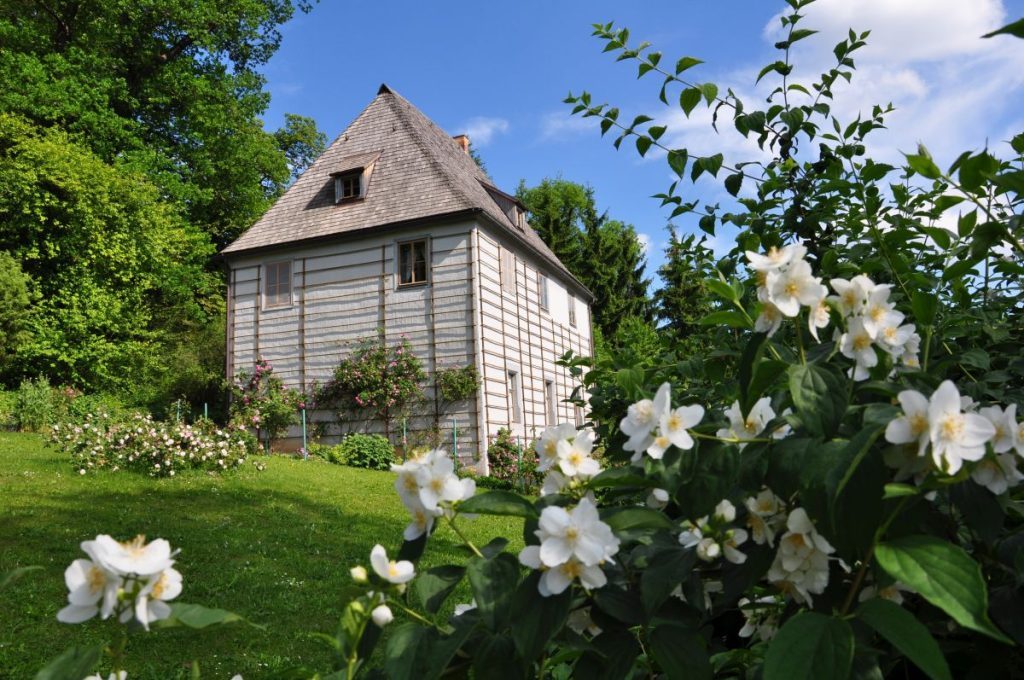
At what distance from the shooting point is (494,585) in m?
0.88

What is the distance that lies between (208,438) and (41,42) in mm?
17395

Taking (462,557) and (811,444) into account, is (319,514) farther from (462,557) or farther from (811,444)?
(811,444)

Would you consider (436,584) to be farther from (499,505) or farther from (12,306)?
(12,306)

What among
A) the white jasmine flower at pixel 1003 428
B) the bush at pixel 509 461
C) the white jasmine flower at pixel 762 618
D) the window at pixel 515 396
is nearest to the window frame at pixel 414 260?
the window at pixel 515 396

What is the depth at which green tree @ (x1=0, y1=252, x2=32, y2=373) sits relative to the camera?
690 inches

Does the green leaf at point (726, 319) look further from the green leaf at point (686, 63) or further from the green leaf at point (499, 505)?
the green leaf at point (686, 63)

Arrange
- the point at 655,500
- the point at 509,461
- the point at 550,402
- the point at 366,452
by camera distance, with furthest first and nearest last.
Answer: the point at 550,402 < the point at 509,461 < the point at 366,452 < the point at 655,500

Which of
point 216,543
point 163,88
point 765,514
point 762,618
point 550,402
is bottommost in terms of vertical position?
point 216,543

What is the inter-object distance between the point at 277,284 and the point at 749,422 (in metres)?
16.4

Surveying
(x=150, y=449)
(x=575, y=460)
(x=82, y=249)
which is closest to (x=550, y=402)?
(x=150, y=449)

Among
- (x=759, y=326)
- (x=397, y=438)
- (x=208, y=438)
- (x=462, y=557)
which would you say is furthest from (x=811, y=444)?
(x=397, y=438)

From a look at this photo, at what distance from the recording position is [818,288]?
36.6 inches

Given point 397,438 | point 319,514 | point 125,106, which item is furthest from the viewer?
point 125,106

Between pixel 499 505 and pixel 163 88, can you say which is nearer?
pixel 499 505
